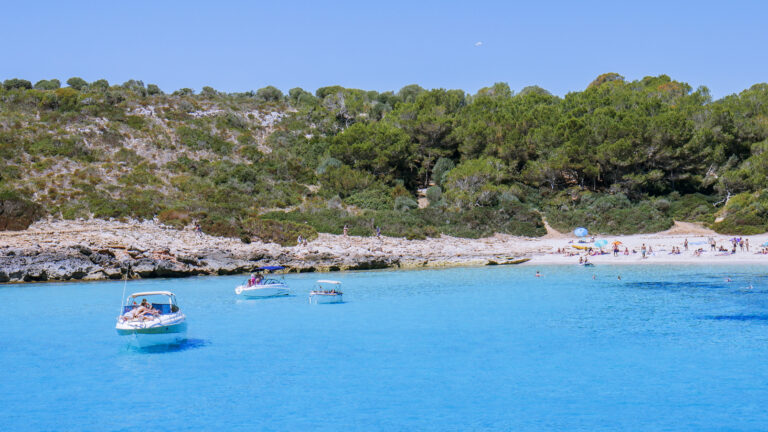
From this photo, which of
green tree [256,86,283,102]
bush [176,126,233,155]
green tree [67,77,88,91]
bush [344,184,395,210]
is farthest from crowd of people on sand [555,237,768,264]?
green tree [67,77,88,91]

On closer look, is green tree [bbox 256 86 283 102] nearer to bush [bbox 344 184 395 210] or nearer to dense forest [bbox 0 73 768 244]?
dense forest [bbox 0 73 768 244]

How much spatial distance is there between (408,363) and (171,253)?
81.3 ft

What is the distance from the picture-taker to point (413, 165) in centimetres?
6481

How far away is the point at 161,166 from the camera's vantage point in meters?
59.8

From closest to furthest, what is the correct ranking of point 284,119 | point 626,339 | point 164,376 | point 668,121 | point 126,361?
point 164,376, point 126,361, point 626,339, point 668,121, point 284,119

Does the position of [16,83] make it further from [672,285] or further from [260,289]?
[672,285]

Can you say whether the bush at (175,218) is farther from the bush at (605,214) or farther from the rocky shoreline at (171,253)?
the bush at (605,214)

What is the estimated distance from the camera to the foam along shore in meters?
38.2

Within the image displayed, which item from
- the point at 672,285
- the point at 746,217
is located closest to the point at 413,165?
the point at 746,217

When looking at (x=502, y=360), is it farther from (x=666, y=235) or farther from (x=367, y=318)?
(x=666, y=235)

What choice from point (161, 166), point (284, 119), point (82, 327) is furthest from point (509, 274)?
point (284, 119)

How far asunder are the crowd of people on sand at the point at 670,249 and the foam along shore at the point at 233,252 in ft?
0.71

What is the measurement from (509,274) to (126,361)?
2466 centimetres

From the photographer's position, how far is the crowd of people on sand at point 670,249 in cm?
4347
